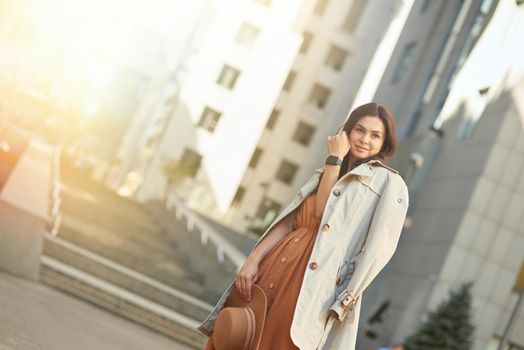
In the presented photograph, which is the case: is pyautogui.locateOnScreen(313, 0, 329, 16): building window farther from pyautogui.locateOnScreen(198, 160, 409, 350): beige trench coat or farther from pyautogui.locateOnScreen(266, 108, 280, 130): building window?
pyautogui.locateOnScreen(198, 160, 409, 350): beige trench coat

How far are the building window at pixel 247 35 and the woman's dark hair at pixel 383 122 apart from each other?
5026 cm

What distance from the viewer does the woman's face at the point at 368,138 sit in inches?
171

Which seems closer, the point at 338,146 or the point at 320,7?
the point at 338,146

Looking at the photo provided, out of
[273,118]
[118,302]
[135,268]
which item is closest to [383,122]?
[118,302]

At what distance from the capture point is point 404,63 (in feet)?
134

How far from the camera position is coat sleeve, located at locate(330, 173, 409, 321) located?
3.94 metres

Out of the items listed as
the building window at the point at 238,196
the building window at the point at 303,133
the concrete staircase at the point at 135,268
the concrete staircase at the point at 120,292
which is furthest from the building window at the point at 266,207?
the concrete staircase at the point at 120,292

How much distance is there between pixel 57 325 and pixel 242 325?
5.30 metres

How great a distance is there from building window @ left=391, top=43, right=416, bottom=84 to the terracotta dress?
36.3 meters

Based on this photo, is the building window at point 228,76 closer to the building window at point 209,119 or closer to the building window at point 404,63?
the building window at point 209,119

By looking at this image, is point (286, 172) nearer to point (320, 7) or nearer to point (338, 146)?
point (320, 7)

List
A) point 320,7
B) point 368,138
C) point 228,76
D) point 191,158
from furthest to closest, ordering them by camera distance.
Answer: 1. point 320,7
2. point 228,76
3. point 191,158
4. point 368,138

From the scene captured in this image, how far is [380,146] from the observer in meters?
4.39

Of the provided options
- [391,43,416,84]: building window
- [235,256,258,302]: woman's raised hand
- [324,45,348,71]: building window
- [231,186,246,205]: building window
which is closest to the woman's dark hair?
[235,256,258,302]: woman's raised hand
